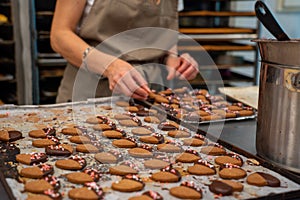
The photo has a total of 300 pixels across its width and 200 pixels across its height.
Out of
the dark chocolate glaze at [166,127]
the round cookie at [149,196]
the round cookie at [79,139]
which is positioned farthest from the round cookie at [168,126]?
the round cookie at [149,196]

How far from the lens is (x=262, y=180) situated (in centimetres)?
85

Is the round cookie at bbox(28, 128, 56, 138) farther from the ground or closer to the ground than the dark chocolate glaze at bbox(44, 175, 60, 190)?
farther from the ground

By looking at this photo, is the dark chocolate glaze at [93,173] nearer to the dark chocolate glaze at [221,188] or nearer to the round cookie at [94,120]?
the dark chocolate glaze at [221,188]

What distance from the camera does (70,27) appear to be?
1640 mm

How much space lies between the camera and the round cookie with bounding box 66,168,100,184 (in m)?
0.83

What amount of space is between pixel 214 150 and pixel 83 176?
36cm

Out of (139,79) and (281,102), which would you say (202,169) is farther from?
(139,79)

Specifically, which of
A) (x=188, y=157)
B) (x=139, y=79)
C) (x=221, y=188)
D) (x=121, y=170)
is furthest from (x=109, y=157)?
(x=139, y=79)

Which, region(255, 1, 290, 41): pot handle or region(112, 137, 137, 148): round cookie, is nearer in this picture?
region(255, 1, 290, 41): pot handle

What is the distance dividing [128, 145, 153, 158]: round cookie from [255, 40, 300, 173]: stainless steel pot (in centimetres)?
28

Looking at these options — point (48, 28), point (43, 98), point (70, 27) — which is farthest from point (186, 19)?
point (70, 27)

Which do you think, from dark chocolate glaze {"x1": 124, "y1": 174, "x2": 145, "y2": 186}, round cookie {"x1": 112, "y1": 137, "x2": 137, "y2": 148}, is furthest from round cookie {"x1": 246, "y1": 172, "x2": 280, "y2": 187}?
round cookie {"x1": 112, "y1": 137, "x2": 137, "y2": 148}

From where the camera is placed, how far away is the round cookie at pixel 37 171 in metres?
0.85

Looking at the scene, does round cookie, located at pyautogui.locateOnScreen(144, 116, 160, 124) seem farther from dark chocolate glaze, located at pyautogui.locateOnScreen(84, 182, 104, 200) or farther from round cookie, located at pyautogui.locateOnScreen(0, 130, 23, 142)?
dark chocolate glaze, located at pyautogui.locateOnScreen(84, 182, 104, 200)
